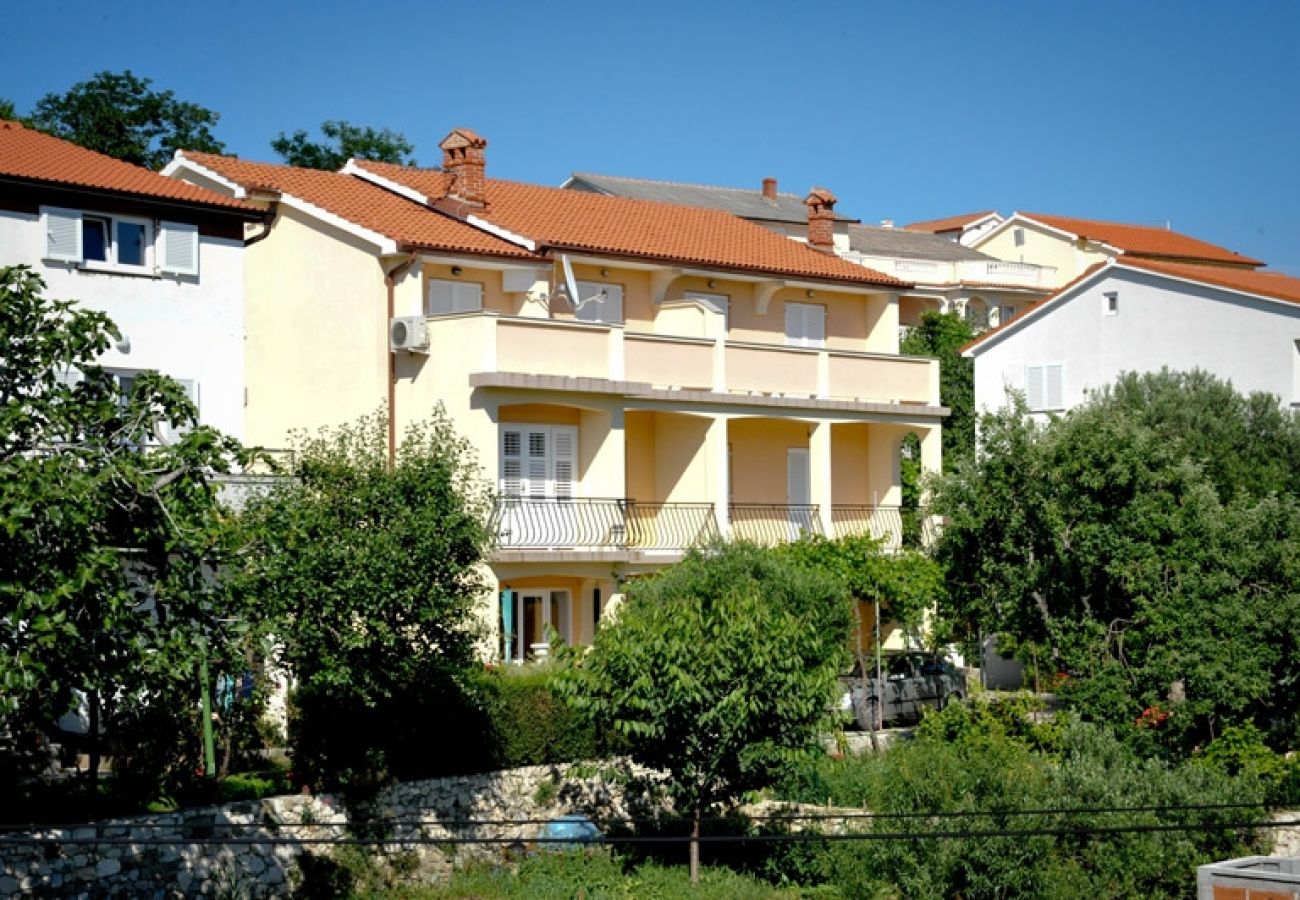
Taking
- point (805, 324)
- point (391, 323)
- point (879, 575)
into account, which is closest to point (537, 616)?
point (391, 323)

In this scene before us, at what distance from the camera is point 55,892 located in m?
22.8

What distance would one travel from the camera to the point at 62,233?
103ft

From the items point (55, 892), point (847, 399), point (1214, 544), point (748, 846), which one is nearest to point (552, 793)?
point (748, 846)

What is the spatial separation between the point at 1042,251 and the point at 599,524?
2056 inches

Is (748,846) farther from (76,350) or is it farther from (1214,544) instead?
(76,350)

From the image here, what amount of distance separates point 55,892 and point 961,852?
1226 centimetres

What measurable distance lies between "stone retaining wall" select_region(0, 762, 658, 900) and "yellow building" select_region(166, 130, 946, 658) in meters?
4.47

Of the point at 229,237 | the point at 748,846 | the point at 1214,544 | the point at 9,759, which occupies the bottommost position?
the point at 748,846

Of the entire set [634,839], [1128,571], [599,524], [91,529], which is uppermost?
[599,524]

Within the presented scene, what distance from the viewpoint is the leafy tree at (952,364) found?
5928 centimetres

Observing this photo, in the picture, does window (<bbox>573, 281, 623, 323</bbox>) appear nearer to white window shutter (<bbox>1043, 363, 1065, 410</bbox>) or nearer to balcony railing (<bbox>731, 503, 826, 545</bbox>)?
balcony railing (<bbox>731, 503, 826, 545</bbox>)

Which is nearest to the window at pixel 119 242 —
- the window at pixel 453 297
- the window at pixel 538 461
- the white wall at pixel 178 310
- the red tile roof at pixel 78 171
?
the white wall at pixel 178 310

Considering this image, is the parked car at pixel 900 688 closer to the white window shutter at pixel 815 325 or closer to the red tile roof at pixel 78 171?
the white window shutter at pixel 815 325

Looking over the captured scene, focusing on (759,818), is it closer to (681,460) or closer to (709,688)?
(709,688)
